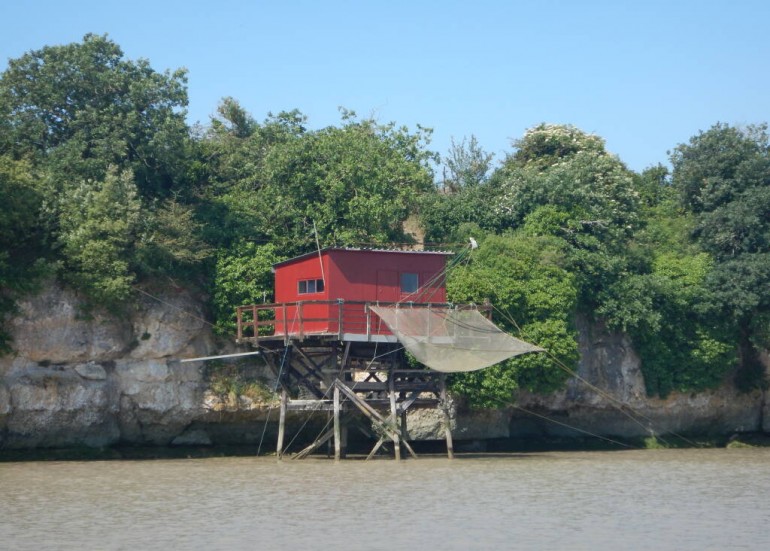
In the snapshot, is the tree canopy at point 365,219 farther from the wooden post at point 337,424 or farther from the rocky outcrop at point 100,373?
the wooden post at point 337,424

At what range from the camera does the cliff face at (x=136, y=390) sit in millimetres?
34406

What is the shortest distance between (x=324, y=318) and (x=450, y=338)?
4.03 meters

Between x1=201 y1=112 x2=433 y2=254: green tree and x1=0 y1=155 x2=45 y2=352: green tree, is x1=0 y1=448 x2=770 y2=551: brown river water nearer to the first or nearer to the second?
x1=0 y1=155 x2=45 y2=352: green tree

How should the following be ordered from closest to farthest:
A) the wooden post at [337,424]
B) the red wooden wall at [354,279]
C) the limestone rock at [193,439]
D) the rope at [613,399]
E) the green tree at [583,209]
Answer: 1. the wooden post at [337,424]
2. the red wooden wall at [354,279]
3. the limestone rock at [193,439]
4. the rope at [613,399]
5. the green tree at [583,209]

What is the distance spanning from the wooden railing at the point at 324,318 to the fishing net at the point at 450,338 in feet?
1.80

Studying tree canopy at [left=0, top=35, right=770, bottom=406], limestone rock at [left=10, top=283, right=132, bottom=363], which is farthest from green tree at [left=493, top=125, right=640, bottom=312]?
limestone rock at [left=10, top=283, right=132, bottom=363]

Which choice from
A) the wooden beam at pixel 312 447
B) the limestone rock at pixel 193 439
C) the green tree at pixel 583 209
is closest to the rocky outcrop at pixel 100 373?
the limestone rock at pixel 193 439

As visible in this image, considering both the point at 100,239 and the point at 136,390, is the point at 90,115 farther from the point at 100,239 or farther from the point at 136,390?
the point at 136,390

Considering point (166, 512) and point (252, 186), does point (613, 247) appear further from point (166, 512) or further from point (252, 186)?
point (166, 512)

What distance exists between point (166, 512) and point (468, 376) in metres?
15.9

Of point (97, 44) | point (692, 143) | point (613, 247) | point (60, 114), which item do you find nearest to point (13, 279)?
point (60, 114)

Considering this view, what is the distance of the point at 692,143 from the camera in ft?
160

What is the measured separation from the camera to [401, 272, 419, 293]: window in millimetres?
35691

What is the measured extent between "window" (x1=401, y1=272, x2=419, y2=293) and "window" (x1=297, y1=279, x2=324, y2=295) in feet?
8.78
